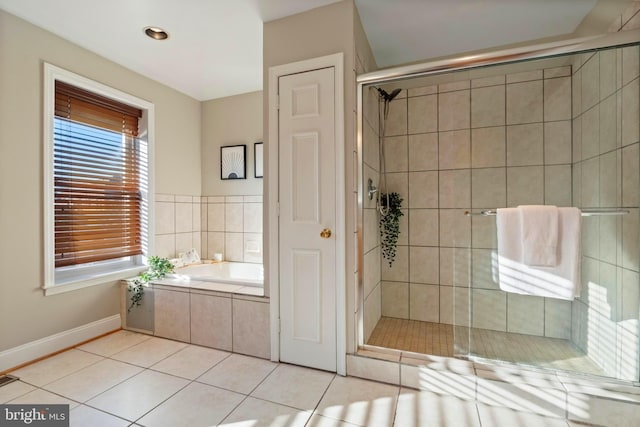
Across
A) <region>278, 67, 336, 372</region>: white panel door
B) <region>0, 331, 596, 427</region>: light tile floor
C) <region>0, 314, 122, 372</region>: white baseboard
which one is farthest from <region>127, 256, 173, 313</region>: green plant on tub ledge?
<region>278, 67, 336, 372</region>: white panel door

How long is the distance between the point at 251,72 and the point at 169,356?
8.17 feet

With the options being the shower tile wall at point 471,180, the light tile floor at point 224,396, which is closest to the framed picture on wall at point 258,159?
the shower tile wall at point 471,180

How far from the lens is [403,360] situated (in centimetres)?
181

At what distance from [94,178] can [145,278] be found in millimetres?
936

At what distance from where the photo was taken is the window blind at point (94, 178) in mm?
2305

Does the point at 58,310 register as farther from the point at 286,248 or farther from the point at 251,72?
the point at 251,72

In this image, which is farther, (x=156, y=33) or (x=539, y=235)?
(x=156, y=33)

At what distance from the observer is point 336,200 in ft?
6.22

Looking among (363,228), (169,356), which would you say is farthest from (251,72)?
(169,356)

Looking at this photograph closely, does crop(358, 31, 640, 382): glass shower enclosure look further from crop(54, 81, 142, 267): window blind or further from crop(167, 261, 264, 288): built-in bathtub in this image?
crop(54, 81, 142, 267): window blind

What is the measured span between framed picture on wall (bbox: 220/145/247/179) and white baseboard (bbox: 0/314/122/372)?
172 centimetres

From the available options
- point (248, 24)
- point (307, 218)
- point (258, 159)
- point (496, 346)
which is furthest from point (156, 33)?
point (496, 346)

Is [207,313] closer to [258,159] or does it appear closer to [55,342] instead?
[55,342]

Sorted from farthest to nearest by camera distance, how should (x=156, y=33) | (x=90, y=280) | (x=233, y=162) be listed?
(x=233, y=162) → (x=90, y=280) → (x=156, y=33)
